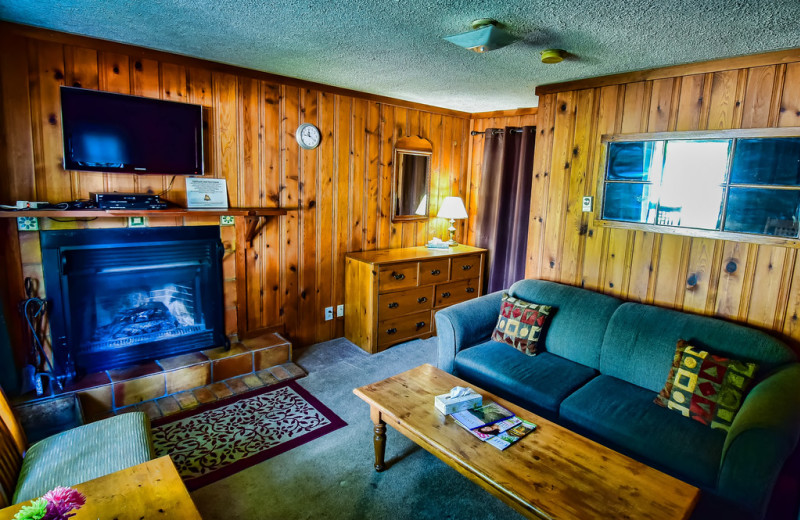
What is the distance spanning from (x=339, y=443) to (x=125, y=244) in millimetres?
1855

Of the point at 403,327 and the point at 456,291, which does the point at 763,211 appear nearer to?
the point at 456,291

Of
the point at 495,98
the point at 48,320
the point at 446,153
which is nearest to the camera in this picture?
the point at 48,320

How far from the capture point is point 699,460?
187 centimetres

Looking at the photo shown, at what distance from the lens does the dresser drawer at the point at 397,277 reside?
3.70 metres

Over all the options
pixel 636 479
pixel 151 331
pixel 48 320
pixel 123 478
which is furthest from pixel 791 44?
pixel 48 320

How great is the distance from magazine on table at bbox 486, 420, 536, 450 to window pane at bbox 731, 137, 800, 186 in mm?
1829

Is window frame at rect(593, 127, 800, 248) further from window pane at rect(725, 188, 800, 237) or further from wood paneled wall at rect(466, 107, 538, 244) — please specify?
wood paneled wall at rect(466, 107, 538, 244)

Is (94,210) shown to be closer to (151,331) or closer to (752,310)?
(151,331)

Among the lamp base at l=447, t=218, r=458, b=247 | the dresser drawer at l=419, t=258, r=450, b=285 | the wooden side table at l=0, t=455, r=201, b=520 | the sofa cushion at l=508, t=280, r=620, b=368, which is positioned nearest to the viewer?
the wooden side table at l=0, t=455, r=201, b=520

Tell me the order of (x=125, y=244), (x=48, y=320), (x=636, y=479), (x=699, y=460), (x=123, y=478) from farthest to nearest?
(x=125, y=244) < (x=48, y=320) < (x=699, y=460) < (x=636, y=479) < (x=123, y=478)

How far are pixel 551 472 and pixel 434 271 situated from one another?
253 centimetres

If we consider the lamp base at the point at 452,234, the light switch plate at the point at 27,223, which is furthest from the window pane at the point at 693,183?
the light switch plate at the point at 27,223

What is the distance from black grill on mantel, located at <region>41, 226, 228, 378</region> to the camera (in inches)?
104

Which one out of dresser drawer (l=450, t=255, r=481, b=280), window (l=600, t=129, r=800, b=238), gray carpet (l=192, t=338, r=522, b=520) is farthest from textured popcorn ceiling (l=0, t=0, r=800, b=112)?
gray carpet (l=192, t=338, r=522, b=520)
